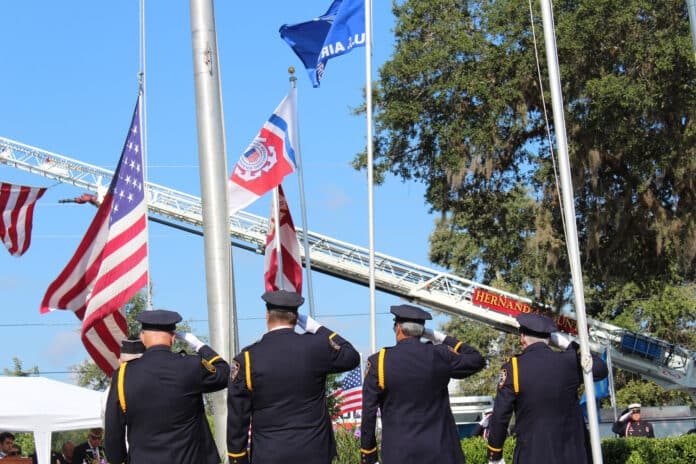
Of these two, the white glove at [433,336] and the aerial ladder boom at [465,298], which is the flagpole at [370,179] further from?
the aerial ladder boom at [465,298]

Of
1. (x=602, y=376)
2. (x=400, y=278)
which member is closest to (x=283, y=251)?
(x=602, y=376)

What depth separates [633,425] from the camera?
18.2m

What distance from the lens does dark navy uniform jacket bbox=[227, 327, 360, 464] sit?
6.61 m

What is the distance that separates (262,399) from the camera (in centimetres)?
666

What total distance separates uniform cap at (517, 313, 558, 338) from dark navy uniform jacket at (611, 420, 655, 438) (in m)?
11.0

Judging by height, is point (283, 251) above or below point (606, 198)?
below

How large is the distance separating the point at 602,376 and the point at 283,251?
26.0 feet

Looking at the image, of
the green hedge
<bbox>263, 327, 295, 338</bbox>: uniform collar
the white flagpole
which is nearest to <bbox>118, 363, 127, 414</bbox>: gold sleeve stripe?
<bbox>263, 327, 295, 338</bbox>: uniform collar

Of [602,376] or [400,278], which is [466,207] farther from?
[602,376]

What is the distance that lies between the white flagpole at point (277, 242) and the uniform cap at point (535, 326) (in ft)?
23.6

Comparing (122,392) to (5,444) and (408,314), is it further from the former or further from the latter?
(5,444)

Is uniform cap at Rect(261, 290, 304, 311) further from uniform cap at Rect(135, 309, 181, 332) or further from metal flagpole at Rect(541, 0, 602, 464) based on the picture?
metal flagpole at Rect(541, 0, 602, 464)

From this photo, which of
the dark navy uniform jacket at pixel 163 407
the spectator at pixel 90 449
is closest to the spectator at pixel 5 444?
the spectator at pixel 90 449

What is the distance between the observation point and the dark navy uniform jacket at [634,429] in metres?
18.0
